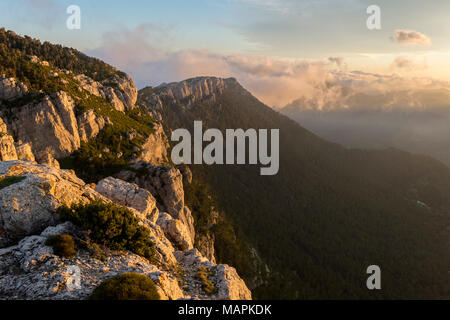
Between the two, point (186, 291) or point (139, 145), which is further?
point (139, 145)

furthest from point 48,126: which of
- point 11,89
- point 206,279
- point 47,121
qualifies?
point 206,279

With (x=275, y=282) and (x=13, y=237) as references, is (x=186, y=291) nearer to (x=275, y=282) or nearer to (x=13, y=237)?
(x=13, y=237)

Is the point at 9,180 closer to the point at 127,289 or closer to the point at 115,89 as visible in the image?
the point at 127,289

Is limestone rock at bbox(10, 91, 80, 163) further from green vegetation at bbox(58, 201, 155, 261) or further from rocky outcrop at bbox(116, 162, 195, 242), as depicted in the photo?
green vegetation at bbox(58, 201, 155, 261)

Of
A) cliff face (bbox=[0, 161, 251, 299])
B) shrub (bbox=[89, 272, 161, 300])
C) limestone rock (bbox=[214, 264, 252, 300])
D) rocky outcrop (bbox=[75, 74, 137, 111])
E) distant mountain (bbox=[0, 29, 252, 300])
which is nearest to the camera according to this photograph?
shrub (bbox=[89, 272, 161, 300])

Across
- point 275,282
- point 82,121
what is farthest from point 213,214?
point 82,121

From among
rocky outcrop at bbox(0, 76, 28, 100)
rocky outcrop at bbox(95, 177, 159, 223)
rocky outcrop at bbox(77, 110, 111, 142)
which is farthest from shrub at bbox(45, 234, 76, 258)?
rocky outcrop at bbox(0, 76, 28, 100)
